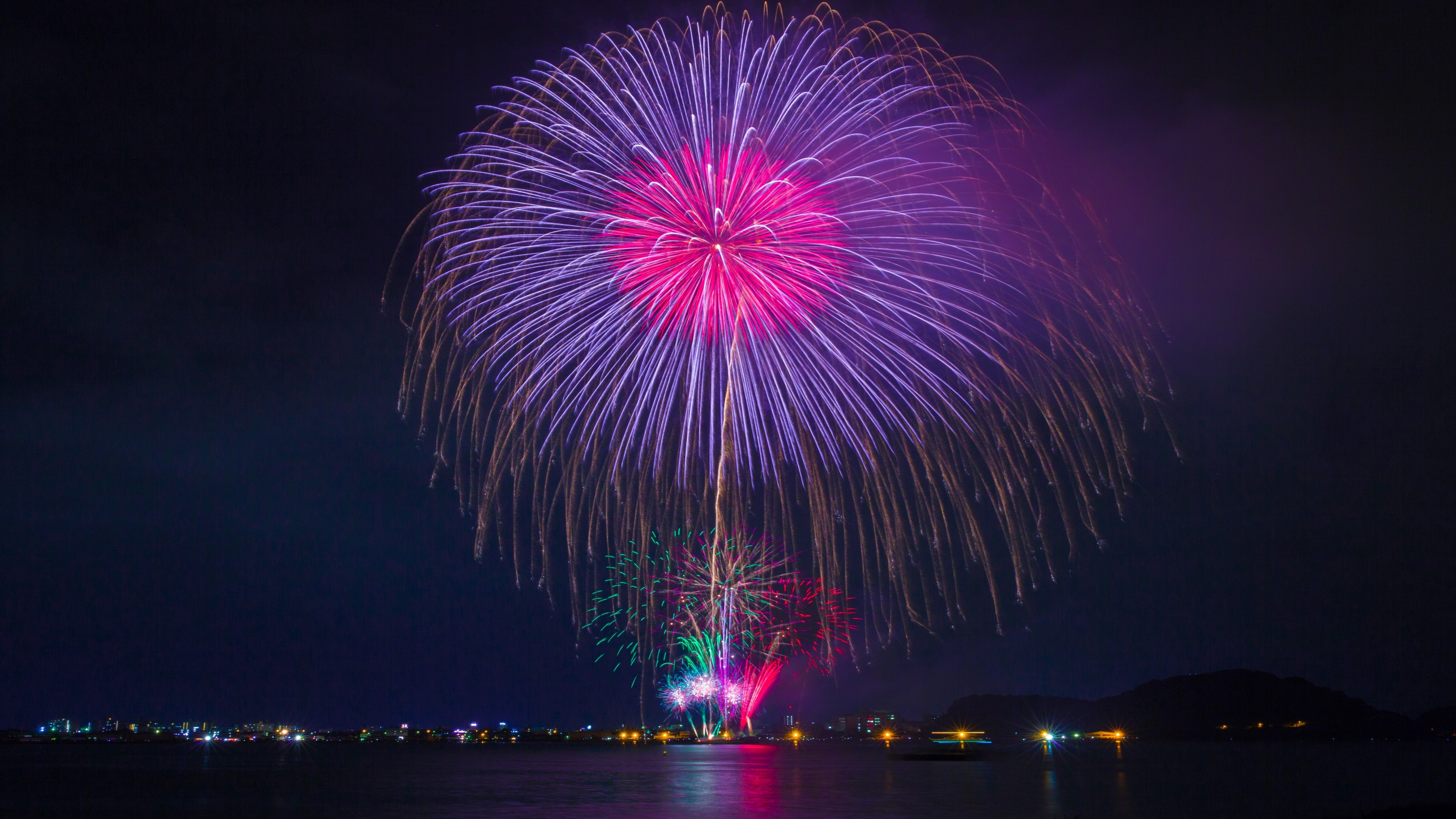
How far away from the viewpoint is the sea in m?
51.2

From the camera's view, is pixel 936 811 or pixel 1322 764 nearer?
pixel 936 811

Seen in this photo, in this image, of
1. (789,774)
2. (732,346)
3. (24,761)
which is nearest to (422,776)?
(789,774)

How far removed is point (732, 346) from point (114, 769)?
112916 mm

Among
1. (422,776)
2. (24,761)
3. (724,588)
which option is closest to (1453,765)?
(724,588)

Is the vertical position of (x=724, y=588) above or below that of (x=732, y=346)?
below

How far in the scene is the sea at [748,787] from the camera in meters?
51.2

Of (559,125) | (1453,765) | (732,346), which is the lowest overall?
(1453,765)

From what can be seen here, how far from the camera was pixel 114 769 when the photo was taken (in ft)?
385

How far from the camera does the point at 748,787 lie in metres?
67.4

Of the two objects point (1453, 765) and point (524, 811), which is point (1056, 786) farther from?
point (1453, 765)

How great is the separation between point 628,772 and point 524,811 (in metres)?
44.3

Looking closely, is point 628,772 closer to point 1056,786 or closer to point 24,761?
point 1056,786

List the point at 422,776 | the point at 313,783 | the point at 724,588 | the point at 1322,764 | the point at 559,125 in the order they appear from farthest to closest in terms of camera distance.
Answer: the point at 1322,764 < the point at 422,776 < the point at 313,783 < the point at 724,588 < the point at 559,125

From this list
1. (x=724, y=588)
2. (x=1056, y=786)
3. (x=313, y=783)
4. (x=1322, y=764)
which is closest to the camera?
(x=724, y=588)
